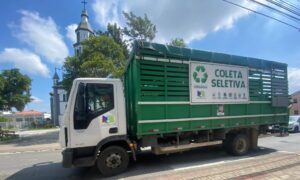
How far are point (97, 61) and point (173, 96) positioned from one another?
11852mm

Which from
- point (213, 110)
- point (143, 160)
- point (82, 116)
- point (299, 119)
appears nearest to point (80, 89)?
point (82, 116)

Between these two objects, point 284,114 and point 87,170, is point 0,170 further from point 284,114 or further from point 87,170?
point 284,114

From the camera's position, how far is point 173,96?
7.41m

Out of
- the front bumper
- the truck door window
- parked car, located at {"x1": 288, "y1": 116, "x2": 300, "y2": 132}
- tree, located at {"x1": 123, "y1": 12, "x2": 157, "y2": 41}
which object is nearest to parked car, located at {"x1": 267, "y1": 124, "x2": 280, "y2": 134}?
the truck door window

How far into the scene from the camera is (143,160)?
8.42 meters

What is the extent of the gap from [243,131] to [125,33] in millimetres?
22520

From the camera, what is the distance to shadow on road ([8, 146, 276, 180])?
22.9 ft

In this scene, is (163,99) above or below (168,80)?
below

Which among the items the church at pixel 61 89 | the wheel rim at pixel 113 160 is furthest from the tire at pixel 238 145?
the church at pixel 61 89

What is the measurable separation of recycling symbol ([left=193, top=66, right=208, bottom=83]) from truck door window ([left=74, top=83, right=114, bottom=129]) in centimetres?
288

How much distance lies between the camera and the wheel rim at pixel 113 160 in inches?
261

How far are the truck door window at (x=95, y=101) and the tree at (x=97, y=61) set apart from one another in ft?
31.8

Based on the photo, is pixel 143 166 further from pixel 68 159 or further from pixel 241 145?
pixel 241 145

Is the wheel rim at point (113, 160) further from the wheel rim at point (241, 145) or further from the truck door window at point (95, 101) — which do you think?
the wheel rim at point (241, 145)
